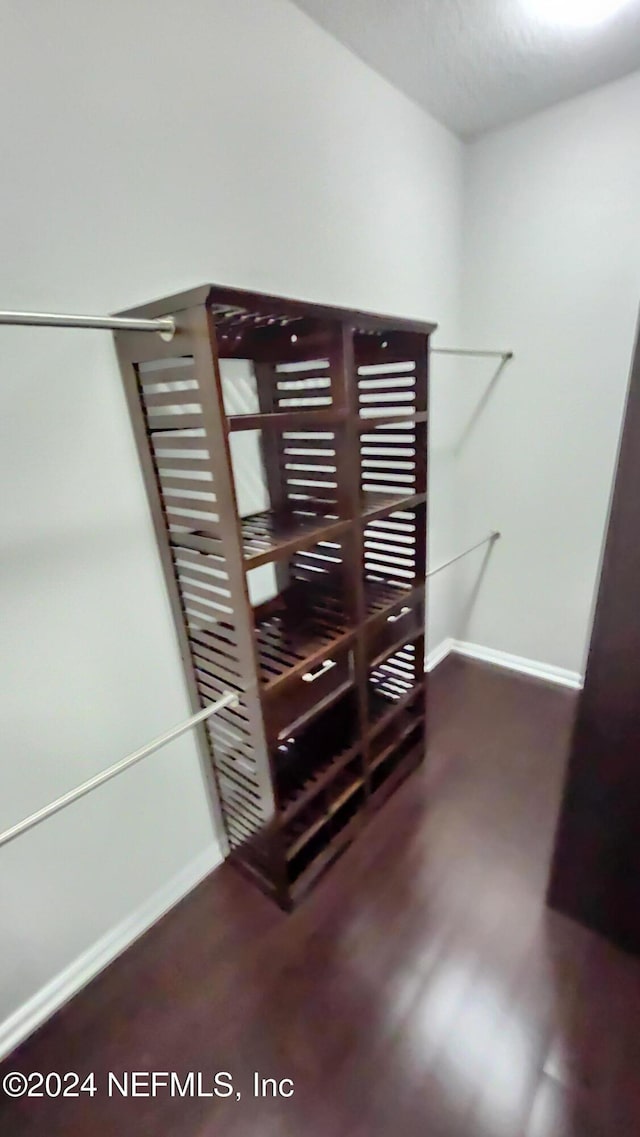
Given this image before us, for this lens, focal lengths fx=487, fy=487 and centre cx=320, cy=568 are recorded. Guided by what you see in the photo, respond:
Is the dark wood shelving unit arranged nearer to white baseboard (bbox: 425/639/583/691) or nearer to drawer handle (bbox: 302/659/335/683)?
drawer handle (bbox: 302/659/335/683)

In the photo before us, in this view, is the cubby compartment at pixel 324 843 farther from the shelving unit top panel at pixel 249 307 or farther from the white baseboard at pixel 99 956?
the shelving unit top panel at pixel 249 307

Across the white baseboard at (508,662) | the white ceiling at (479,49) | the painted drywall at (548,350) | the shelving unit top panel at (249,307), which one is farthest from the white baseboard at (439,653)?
the white ceiling at (479,49)

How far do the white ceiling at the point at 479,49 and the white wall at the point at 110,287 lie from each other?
0.09m

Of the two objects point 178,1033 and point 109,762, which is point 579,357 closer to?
point 109,762

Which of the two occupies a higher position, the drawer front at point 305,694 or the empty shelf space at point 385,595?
the empty shelf space at point 385,595

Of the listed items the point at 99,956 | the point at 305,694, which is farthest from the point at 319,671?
the point at 99,956

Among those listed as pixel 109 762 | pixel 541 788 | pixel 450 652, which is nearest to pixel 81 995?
pixel 109 762

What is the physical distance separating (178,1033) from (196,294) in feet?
5.49

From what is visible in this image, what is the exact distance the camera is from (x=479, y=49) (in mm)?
1412

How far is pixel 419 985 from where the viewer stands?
125 centimetres

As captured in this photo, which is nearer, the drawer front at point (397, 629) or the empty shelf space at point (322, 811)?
the empty shelf space at point (322, 811)

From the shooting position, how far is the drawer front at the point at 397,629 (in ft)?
5.07

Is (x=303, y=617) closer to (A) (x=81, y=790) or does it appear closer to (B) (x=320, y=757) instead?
(B) (x=320, y=757)

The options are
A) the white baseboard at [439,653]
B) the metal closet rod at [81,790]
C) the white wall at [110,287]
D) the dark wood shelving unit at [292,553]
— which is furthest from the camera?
the white baseboard at [439,653]
